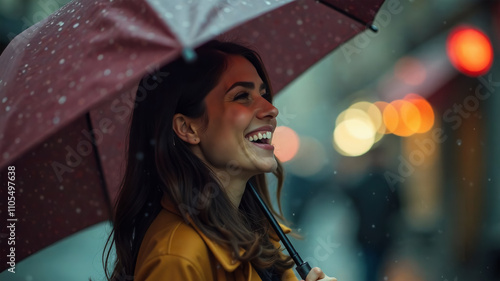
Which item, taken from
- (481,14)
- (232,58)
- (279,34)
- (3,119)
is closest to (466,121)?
(481,14)

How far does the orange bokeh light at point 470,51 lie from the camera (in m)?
→ 11.3

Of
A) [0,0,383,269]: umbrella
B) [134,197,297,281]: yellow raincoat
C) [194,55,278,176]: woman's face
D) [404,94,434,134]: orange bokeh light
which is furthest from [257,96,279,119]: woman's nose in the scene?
[404,94,434,134]: orange bokeh light

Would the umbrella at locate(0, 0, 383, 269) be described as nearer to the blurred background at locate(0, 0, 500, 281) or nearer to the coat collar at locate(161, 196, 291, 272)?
the coat collar at locate(161, 196, 291, 272)

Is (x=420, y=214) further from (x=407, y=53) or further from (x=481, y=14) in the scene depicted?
(x=407, y=53)

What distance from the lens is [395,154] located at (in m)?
12.6

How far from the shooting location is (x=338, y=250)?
28.1ft

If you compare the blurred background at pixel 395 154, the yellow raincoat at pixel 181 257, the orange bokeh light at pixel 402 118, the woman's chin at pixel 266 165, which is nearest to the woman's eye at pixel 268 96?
the woman's chin at pixel 266 165

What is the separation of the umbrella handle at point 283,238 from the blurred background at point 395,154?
106 inches

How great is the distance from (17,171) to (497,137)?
9.78 metres

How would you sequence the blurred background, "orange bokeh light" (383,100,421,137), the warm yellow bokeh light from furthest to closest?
the warm yellow bokeh light → "orange bokeh light" (383,100,421,137) → the blurred background

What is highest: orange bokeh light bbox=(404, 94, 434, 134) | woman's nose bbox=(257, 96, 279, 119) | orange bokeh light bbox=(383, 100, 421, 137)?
woman's nose bbox=(257, 96, 279, 119)

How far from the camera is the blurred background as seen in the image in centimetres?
872

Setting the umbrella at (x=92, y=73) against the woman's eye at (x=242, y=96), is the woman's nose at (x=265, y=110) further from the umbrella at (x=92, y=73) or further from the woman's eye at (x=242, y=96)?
the umbrella at (x=92, y=73)

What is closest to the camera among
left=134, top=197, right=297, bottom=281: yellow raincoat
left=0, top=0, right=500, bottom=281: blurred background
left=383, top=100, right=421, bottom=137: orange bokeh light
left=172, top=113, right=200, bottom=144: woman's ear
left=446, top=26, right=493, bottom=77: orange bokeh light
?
left=134, top=197, right=297, bottom=281: yellow raincoat
